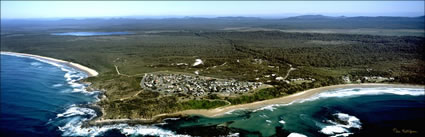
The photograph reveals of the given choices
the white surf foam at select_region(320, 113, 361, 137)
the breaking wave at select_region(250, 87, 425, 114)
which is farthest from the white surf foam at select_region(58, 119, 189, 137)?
the breaking wave at select_region(250, 87, 425, 114)

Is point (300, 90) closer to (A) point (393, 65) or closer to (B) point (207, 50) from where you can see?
(A) point (393, 65)

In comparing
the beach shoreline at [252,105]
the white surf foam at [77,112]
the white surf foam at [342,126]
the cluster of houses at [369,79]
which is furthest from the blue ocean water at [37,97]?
the cluster of houses at [369,79]

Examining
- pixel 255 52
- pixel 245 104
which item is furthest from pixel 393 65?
pixel 245 104

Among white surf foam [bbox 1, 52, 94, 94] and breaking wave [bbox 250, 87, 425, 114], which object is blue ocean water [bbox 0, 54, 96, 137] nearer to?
white surf foam [bbox 1, 52, 94, 94]

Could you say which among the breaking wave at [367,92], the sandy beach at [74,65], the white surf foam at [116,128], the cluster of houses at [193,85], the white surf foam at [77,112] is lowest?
the white surf foam at [116,128]

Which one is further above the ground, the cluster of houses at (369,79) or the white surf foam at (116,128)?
the cluster of houses at (369,79)

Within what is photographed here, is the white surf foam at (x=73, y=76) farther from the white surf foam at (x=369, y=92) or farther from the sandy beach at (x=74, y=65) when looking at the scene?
the white surf foam at (x=369, y=92)
